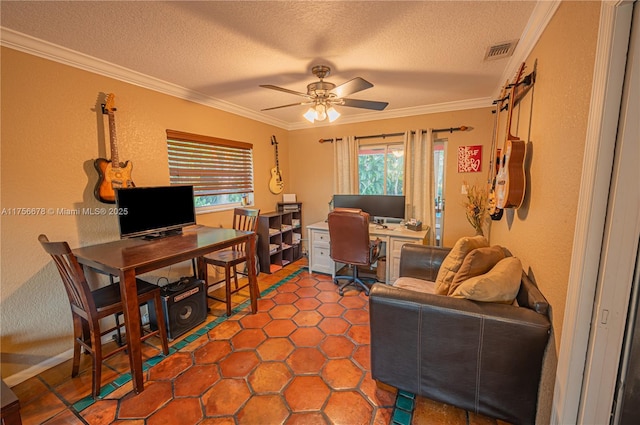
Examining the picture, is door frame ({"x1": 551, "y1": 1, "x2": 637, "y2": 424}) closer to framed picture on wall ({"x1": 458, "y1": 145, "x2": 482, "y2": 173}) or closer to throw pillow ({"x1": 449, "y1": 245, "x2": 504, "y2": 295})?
throw pillow ({"x1": 449, "y1": 245, "x2": 504, "y2": 295})

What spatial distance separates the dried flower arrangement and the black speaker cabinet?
321 cm

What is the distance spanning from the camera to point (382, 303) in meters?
1.53

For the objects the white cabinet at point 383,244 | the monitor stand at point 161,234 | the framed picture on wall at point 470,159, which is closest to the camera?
the monitor stand at point 161,234

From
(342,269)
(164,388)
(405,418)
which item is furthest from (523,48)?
(164,388)

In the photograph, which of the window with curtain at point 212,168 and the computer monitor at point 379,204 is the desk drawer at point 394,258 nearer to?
the computer monitor at point 379,204

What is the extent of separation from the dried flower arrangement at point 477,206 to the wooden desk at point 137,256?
8.76 ft

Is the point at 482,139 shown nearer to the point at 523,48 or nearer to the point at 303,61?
the point at 523,48

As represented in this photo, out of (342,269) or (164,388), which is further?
(342,269)

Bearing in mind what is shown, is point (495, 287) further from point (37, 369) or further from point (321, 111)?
point (37, 369)

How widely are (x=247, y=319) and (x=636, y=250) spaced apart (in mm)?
2670

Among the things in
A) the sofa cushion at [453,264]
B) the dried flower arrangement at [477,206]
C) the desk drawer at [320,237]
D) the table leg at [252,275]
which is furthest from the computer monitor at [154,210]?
the dried flower arrangement at [477,206]

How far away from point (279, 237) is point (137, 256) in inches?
87.6

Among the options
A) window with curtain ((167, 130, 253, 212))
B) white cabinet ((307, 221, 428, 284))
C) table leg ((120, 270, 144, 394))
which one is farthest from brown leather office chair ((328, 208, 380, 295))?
table leg ((120, 270, 144, 394))

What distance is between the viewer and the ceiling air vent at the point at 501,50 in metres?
1.88
